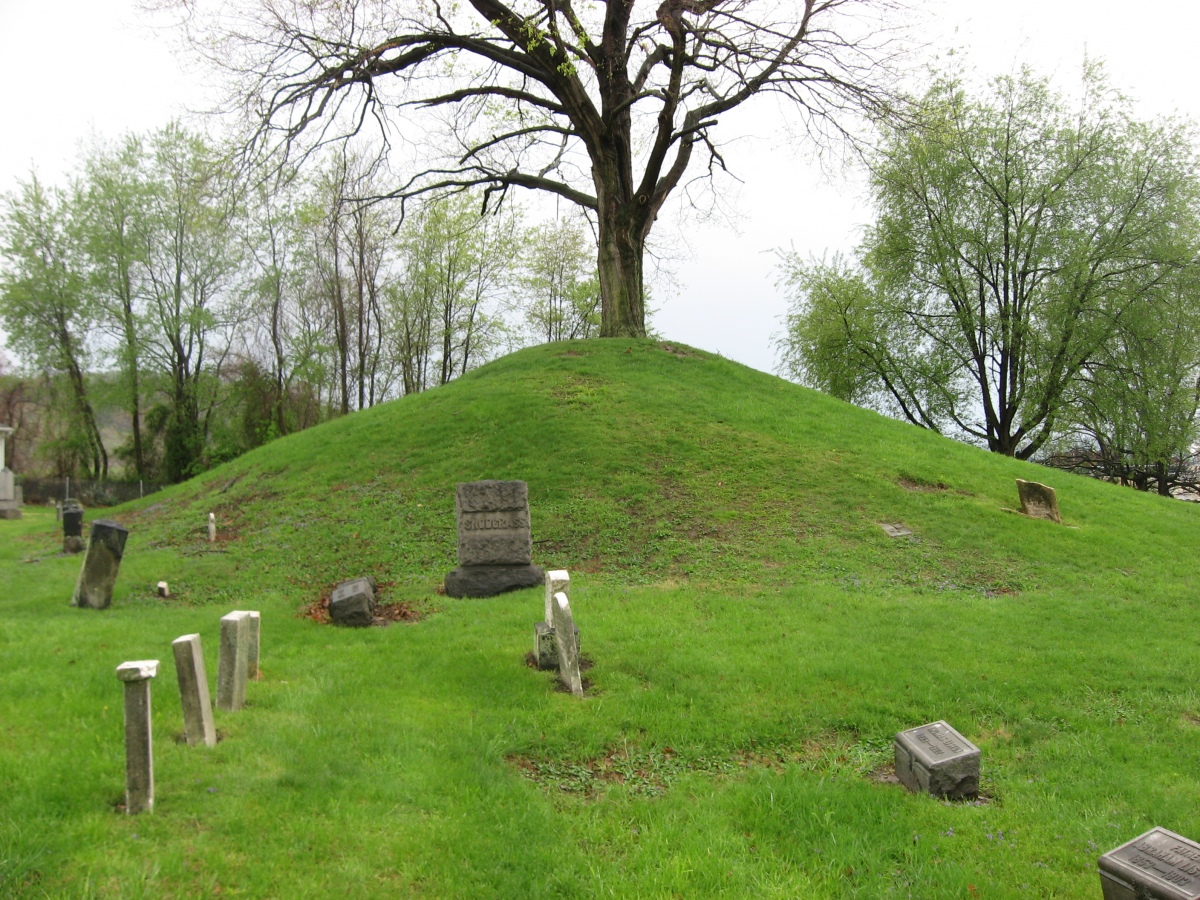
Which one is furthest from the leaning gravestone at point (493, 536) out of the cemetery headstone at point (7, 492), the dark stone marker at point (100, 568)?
the cemetery headstone at point (7, 492)

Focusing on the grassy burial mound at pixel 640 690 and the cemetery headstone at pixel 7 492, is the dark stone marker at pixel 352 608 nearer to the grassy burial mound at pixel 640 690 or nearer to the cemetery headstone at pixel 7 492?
the grassy burial mound at pixel 640 690

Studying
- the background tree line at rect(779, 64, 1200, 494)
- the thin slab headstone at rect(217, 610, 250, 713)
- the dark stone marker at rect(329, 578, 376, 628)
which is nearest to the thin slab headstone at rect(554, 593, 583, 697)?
the thin slab headstone at rect(217, 610, 250, 713)

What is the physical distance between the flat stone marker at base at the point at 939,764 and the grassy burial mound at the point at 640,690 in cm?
15

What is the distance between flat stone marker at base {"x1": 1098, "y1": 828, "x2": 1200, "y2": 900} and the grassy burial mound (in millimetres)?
415

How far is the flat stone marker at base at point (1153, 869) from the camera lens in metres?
3.55

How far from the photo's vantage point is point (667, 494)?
1448cm

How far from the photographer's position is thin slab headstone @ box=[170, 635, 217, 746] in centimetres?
490

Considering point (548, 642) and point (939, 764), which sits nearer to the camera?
point (939, 764)

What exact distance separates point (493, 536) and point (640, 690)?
4565mm

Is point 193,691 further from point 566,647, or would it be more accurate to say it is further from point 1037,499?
point 1037,499

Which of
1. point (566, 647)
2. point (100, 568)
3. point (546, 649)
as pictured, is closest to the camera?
point (566, 647)

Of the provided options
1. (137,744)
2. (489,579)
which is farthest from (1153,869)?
(489,579)

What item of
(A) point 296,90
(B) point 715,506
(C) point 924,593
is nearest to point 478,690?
(C) point 924,593

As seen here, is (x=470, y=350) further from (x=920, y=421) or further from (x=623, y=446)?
(x=623, y=446)
